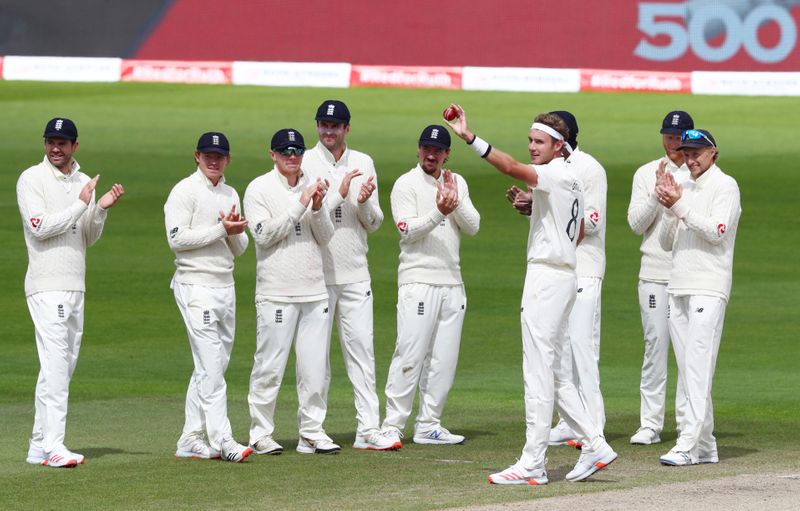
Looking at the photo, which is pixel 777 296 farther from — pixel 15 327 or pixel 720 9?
pixel 720 9

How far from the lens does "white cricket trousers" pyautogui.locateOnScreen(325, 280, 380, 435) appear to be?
11.5 m

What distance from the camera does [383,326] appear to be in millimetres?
17875

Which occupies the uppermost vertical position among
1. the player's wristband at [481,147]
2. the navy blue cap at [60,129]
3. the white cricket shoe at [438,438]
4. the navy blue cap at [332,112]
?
the navy blue cap at [332,112]

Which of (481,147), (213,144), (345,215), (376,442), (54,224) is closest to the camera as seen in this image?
(481,147)

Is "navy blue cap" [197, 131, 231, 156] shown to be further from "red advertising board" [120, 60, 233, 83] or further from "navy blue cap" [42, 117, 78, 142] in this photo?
"red advertising board" [120, 60, 233, 83]

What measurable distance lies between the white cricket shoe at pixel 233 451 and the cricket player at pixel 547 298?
1.85m

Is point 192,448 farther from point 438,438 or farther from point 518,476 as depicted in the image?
point 518,476

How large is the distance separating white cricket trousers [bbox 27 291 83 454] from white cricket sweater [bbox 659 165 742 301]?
13.9 feet

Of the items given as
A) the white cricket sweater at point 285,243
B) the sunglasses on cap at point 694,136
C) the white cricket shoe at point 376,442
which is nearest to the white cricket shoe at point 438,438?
the white cricket shoe at point 376,442

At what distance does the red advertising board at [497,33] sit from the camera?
139 feet

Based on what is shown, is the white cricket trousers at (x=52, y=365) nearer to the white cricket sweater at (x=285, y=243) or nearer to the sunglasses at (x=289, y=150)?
the white cricket sweater at (x=285, y=243)

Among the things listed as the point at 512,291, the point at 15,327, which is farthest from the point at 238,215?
the point at 512,291

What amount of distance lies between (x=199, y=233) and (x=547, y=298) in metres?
2.54

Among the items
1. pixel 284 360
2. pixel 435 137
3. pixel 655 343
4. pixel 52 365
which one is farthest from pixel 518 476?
pixel 52 365
